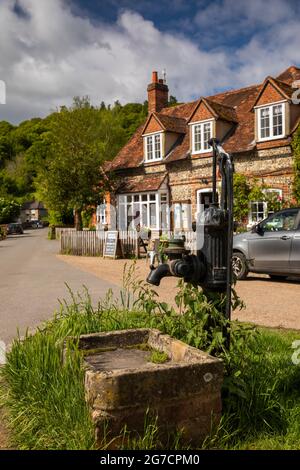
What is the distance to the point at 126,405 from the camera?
9.29 ft

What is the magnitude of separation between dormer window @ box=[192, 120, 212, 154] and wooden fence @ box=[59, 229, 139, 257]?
22.2ft

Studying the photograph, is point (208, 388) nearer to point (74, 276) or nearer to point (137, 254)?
point (74, 276)

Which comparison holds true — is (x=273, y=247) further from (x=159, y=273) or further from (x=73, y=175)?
(x=73, y=175)

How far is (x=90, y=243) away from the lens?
71.6 feet

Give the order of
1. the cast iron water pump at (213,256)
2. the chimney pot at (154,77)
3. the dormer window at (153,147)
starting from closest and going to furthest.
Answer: the cast iron water pump at (213,256) → the dormer window at (153,147) → the chimney pot at (154,77)

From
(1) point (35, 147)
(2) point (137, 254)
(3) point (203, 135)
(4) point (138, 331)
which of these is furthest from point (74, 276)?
(1) point (35, 147)

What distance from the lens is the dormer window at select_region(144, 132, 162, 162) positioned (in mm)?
27953

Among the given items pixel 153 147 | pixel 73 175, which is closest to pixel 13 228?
pixel 73 175

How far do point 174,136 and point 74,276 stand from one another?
16.5 metres

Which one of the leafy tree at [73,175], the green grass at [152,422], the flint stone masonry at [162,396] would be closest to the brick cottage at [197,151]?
the leafy tree at [73,175]

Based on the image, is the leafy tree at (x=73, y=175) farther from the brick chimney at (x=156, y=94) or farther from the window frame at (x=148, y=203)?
the brick chimney at (x=156, y=94)

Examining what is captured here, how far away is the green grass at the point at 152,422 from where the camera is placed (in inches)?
119

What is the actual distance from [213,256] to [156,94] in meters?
29.4
